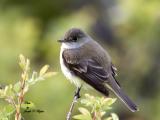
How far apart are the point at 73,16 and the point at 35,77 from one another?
6200 millimetres

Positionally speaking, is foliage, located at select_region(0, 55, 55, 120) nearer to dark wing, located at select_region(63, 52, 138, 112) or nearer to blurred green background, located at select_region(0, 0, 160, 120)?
dark wing, located at select_region(63, 52, 138, 112)

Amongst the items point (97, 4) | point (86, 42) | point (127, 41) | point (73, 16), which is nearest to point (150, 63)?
point (127, 41)

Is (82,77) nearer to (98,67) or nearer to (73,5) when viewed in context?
(98,67)

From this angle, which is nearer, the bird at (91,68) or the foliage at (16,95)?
the foliage at (16,95)

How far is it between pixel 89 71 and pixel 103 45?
383 cm

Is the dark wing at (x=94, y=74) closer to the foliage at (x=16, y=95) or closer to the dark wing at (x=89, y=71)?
the dark wing at (x=89, y=71)

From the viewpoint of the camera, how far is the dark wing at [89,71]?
455cm

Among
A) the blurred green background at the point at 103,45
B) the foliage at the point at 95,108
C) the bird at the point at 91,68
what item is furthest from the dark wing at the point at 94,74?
the blurred green background at the point at 103,45

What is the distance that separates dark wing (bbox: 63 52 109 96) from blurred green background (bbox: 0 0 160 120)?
2.55 meters

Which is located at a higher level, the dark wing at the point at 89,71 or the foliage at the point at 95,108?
the foliage at the point at 95,108

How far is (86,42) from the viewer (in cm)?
490

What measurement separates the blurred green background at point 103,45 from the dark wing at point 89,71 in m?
2.55

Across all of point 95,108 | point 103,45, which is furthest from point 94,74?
point 103,45

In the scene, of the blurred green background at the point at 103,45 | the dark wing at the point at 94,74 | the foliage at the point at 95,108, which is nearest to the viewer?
the foliage at the point at 95,108
